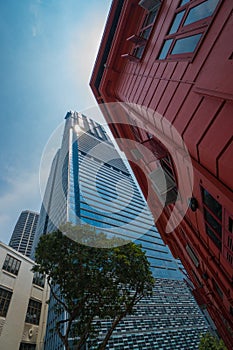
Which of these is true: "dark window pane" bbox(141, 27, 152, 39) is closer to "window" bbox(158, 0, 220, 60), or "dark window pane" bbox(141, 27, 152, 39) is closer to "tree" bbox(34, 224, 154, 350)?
"window" bbox(158, 0, 220, 60)

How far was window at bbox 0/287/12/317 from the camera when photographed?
42.9ft

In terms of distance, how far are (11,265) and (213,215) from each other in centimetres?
1764

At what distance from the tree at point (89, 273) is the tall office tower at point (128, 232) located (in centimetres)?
335

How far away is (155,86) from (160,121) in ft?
3.91

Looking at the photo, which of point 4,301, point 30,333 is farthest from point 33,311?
point 4,301

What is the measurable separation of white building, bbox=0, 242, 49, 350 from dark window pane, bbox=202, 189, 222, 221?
1643cm

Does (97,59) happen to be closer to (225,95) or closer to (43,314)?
(225,95)

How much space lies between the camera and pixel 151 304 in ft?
107

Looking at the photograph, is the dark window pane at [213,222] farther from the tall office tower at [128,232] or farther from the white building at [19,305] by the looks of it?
the white building at [19,305]

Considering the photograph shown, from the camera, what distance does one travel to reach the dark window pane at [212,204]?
380 cm

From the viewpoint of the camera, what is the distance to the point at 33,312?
53.8 feet

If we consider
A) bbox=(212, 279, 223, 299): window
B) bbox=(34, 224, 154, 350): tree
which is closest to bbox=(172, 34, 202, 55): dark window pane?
bbox=(212, 279, 223, 299): window

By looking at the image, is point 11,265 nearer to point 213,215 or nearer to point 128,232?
point 213,215

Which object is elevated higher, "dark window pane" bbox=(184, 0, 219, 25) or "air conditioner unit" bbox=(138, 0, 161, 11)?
"air conditioner unit" bbox=(138, 0, 161, 11)
